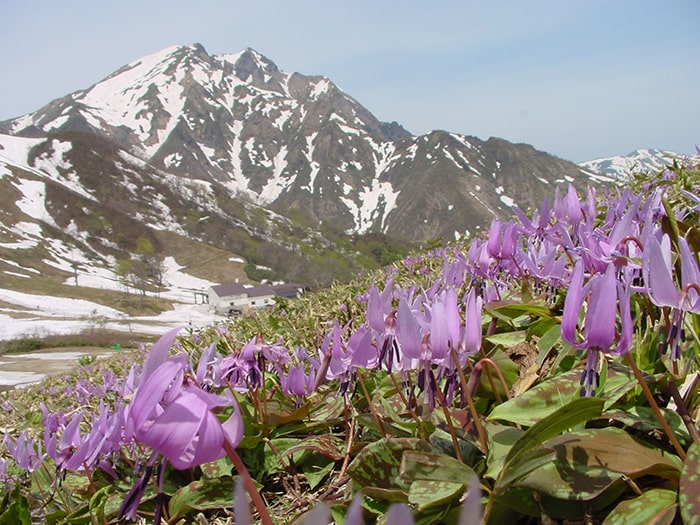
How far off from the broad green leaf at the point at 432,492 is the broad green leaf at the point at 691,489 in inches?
13.3

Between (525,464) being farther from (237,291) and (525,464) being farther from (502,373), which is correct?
(237,291)

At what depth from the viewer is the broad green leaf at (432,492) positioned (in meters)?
0.92

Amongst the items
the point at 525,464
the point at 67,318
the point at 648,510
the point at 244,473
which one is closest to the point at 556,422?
the point at 525,464

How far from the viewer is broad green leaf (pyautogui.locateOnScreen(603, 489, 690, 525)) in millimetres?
813

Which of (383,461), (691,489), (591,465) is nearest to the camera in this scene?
(691,489)

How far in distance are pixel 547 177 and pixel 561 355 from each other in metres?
190

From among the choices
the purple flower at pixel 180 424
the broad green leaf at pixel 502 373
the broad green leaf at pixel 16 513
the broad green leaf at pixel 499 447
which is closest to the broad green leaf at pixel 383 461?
the broad green leaf at pixel 499 447

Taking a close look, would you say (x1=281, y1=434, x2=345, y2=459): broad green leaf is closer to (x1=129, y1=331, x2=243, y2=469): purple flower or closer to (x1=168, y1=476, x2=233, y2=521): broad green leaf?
(x1=168, y1=476, x2=233, y2=521): broad green leaf

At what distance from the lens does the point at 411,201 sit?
610 feet

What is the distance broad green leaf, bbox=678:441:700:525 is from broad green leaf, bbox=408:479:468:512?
338 mm

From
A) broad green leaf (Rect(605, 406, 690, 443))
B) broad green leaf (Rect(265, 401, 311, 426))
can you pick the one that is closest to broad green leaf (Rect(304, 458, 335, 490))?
broad green leaf (Rect(265, 401, 311, 426))

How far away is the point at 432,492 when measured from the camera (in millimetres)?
944

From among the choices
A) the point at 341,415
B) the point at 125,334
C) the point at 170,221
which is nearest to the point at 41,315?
the point at 125,334

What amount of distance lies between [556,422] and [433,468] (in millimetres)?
243
